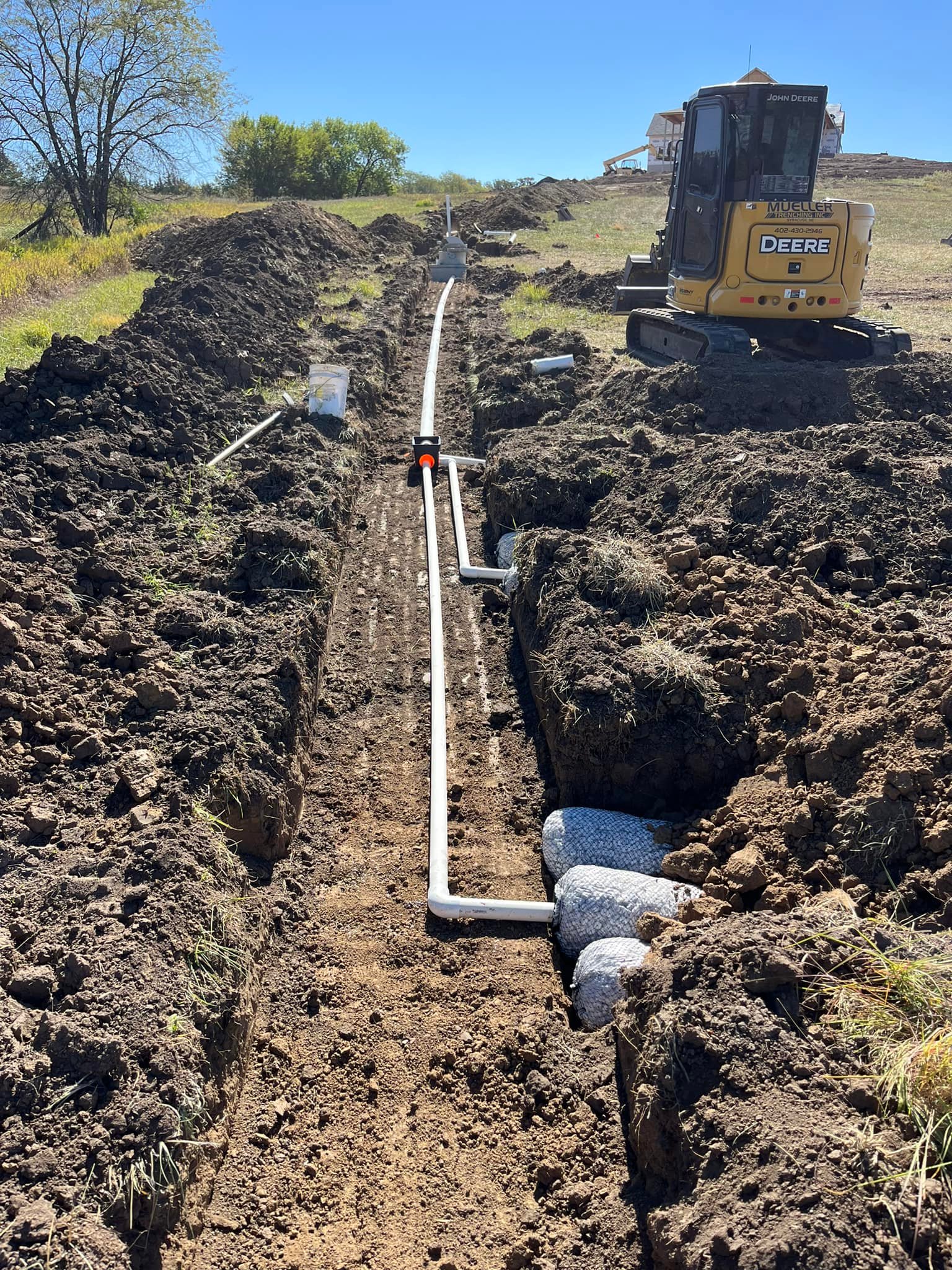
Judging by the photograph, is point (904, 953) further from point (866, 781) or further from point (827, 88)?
point (827, 88)

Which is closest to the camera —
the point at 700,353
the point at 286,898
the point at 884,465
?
the point at 286,898

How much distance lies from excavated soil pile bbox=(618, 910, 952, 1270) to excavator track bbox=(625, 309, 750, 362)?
8790 millimetres

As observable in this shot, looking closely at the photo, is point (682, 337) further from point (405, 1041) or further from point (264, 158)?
point (264, 158)

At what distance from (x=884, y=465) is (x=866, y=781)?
3.83m

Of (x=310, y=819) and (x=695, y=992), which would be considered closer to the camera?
(x=695, y=992)

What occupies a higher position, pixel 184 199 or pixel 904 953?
pixel 184 199

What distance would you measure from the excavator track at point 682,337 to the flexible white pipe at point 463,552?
388cm

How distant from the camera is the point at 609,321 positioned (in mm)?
15422

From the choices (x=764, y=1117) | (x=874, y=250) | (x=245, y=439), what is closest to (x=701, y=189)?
(x=245, y=439)

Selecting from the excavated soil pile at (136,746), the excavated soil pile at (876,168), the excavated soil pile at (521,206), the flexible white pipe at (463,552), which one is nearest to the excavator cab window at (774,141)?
the flexible white pipe at (463,552)

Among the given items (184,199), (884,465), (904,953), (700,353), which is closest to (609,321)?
(700,353)

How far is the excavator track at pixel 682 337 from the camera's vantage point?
10.8m

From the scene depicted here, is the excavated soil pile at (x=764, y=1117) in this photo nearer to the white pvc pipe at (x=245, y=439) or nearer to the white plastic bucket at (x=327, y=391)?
the white pvc pipe at (x=245, y=439)

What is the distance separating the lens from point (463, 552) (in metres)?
7.77
